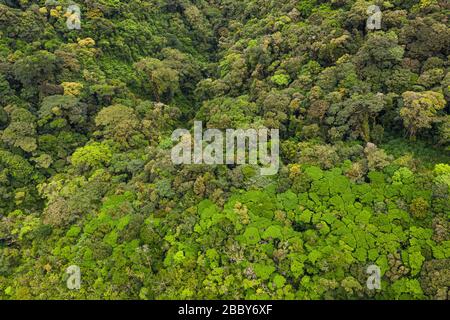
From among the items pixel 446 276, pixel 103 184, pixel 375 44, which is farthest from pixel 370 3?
pixel 103 184

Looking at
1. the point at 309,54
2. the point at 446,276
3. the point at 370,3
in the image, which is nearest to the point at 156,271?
the point at 446,276

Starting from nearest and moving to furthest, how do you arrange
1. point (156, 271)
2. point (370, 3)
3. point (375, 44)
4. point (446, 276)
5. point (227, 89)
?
point (446, 276) → point (156, 271) → point (375, 44) → point (370, 3) → point (227, 89)

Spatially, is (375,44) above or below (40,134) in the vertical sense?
above

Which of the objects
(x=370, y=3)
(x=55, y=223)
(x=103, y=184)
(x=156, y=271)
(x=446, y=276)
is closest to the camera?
(x=446, y=276)

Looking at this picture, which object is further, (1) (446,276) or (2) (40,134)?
(2) (40,134)

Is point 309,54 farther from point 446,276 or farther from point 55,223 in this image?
point 55,223

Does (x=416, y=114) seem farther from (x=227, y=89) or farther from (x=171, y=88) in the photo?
(x=171, y=88)

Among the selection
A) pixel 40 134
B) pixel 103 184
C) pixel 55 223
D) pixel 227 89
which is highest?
pixel 227 89
